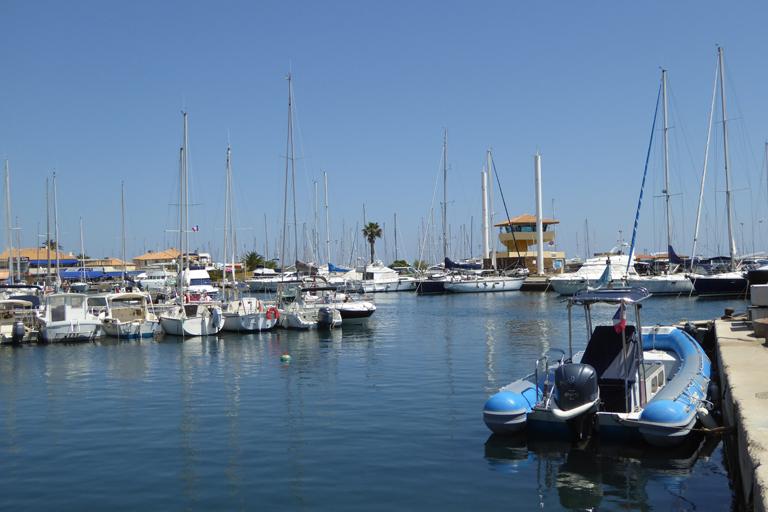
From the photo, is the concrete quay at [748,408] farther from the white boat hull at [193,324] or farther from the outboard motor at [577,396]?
the white boat hull at [193,324]

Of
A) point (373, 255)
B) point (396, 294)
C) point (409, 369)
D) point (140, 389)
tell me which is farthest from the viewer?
point (373, 255)

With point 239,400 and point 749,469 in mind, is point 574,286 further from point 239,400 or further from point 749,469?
point 749,469

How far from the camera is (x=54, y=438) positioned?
13.2 metres

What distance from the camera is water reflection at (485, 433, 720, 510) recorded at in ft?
30.8

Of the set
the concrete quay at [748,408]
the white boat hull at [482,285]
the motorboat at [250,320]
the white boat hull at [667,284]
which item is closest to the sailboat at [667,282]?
the white boat hull at [667,284]

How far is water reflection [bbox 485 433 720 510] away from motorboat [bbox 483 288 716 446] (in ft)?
0.98

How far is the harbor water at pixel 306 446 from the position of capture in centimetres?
950

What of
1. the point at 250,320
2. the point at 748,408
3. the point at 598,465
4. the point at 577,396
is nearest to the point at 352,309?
the point at 250,320

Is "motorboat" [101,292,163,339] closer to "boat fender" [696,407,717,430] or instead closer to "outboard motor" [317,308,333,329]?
"outboard motor" [317,308,333,329]

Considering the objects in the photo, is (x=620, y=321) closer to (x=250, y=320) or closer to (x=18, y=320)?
(x=250, y=320)

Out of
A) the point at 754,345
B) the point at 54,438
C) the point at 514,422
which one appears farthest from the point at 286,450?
the point at 754,345

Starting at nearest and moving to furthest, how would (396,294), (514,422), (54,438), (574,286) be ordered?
(514,422), (54,438), (574,286), (396,294)

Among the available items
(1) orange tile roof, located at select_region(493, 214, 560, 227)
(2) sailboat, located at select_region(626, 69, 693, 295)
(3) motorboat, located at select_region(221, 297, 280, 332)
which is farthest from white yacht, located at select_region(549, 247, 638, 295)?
(3) motorboat, located at select_region(221, 297, 280, 332)

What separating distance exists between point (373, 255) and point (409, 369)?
80.4 meters
